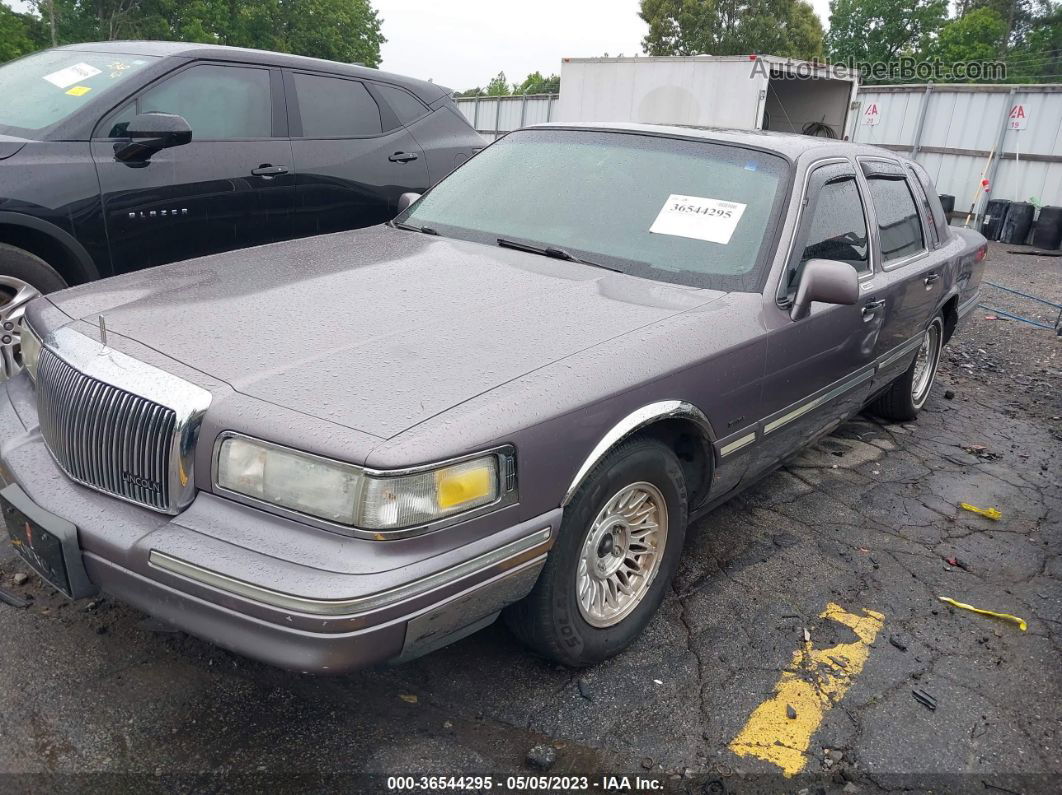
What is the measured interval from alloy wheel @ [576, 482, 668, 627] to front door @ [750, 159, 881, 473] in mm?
638

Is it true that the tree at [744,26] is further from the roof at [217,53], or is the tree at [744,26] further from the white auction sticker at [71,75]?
the white auction sticker at [71,75]

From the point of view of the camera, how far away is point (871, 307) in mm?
3777

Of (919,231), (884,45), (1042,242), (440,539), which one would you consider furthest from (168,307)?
(884,45)

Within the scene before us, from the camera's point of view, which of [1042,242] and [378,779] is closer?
[378,779]

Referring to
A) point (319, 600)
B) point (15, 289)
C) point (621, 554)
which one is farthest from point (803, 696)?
point (15, 289)

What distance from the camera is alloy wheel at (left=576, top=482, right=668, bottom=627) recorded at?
8.32 feet

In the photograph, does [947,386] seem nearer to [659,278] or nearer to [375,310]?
[659,278]

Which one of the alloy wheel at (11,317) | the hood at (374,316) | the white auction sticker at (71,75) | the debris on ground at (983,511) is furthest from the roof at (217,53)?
the debris on ground at (983,511)

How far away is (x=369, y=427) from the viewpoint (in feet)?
6.40

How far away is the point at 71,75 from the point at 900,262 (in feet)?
14.4

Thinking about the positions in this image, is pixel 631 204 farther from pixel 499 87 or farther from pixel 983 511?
pixel 499 87

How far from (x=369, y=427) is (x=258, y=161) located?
3.34 metres

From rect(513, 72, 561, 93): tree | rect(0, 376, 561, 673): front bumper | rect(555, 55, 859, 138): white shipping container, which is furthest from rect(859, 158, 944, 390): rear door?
rect(513, 72, 561, 93): tree

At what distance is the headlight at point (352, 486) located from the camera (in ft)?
6.24
